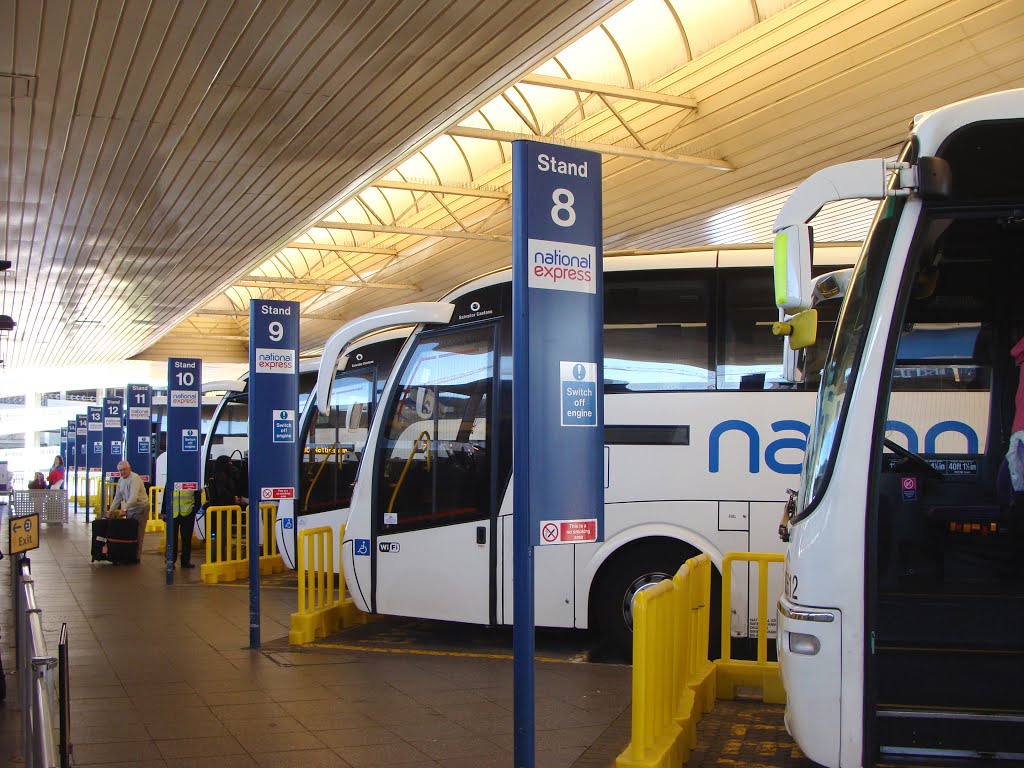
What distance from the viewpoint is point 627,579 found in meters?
8.58

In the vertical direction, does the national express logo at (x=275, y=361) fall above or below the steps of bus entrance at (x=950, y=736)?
above

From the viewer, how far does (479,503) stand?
29.4ft

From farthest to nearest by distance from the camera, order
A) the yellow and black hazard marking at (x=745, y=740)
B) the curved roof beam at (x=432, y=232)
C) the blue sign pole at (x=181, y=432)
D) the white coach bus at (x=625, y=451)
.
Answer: the curved roof beam at (x=432, y=232)
the blue sign pole at (x=181, y=432)
the white coach bus at (x=625, y=451)
the yellow and black hazard marking at (x=745, y=740)

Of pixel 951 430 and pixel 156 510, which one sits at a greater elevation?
pixel 951 430

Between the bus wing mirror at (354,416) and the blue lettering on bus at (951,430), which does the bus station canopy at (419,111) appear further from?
the blue lettering on bus at (951,430)

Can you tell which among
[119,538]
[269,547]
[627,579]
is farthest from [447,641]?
[119,538]

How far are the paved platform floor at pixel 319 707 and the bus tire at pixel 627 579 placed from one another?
28 centimetres

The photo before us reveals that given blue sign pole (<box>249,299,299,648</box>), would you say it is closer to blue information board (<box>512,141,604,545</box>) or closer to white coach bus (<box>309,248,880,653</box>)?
white coach bus (<box>309,248,880,653</box>)

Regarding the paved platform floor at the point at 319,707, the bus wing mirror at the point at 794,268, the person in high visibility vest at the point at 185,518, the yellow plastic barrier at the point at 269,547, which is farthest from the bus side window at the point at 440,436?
the person in high visibility vest at the point at 185,518

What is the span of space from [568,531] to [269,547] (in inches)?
481

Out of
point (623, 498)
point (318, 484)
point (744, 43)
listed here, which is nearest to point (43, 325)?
point (318, 484)

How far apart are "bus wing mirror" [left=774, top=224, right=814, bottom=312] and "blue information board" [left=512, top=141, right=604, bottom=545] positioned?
0.80m

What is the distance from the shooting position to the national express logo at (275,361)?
9.70 meters

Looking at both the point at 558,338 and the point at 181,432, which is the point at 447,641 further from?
the point at 181,432
